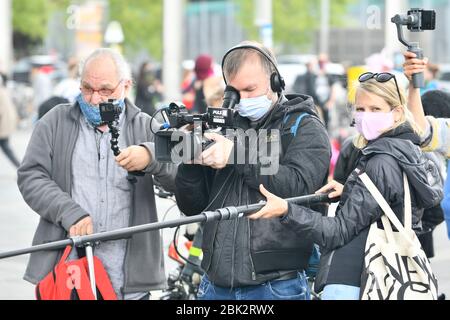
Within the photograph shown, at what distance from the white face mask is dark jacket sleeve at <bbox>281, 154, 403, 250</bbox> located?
0.48 m

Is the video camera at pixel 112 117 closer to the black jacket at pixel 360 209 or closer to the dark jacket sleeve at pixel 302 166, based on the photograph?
the dark jacket sleeve at pixel 302 166

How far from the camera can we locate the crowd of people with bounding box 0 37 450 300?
4.39 metres

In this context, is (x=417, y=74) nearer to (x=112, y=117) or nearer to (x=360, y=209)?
(x=360, y=209)

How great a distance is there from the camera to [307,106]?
4.65m

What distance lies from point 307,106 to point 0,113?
43.2 feet

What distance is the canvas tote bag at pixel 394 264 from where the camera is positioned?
14.0ft

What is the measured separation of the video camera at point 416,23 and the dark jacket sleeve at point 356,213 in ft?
3.24

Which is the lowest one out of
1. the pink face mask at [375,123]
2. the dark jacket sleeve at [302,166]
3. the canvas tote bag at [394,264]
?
the canvas tote bag at [394,264]

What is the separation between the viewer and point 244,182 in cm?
457

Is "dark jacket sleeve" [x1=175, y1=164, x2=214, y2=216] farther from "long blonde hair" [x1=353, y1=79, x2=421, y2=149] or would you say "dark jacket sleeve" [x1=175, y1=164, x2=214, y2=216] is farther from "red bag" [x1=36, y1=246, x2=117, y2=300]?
"long blonde hair" [x1=353, y1=79, x2=421, y2=149]

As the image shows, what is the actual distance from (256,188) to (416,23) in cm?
127

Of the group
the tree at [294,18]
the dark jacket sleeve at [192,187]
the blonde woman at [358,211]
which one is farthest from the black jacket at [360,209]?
the tree at [294,18]

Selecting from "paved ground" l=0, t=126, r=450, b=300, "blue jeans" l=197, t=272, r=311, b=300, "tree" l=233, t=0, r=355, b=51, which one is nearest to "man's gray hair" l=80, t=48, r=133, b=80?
"blue jeans" l=197, t=272, r=311, b=300
